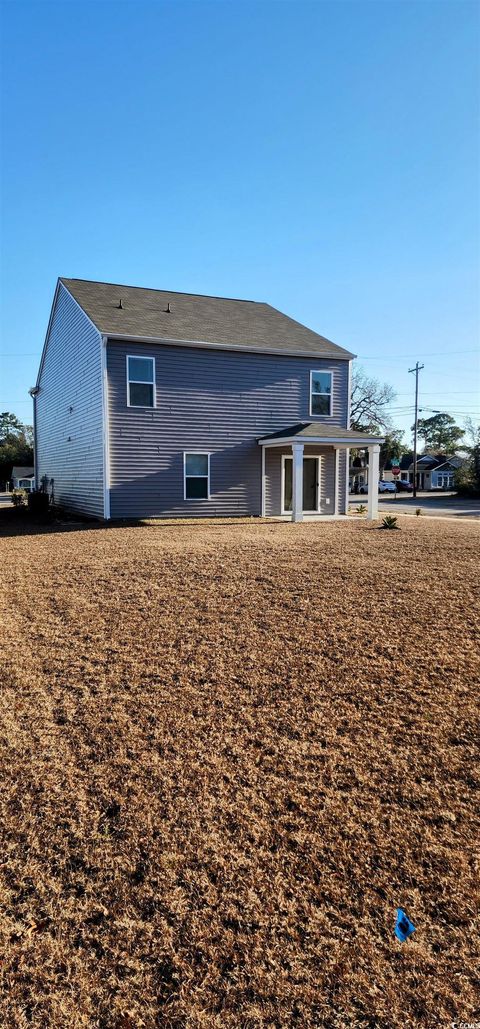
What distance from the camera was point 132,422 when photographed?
580 inches

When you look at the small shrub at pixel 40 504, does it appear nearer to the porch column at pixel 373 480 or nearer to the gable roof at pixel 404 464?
the porch column at pixel 373 480

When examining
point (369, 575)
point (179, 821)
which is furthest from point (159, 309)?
point (179, 821)

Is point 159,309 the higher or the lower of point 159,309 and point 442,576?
the higher

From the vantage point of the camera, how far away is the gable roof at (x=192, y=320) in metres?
15.0

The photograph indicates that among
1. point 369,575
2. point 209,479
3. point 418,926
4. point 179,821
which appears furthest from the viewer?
point 209,479

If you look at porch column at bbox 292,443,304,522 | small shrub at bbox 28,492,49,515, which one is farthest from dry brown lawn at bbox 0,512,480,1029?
small shrub at bbox 28,492,49,515

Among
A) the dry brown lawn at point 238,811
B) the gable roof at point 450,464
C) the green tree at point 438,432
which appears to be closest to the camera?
the dry brown lawn at point 238,811

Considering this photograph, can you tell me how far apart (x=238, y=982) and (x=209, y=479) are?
556 inches

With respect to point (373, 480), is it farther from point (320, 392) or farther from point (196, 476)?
point (196, 476)

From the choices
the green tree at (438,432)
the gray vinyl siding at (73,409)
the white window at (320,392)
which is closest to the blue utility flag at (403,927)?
the gray vinyl siding at (73,409)

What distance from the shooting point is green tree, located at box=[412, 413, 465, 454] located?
89.4 m

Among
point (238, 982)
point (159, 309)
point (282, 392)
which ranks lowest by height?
point (238, 982)

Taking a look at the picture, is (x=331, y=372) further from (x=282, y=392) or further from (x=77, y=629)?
(x=77, y=629)

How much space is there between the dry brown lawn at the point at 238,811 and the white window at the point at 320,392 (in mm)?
12127
